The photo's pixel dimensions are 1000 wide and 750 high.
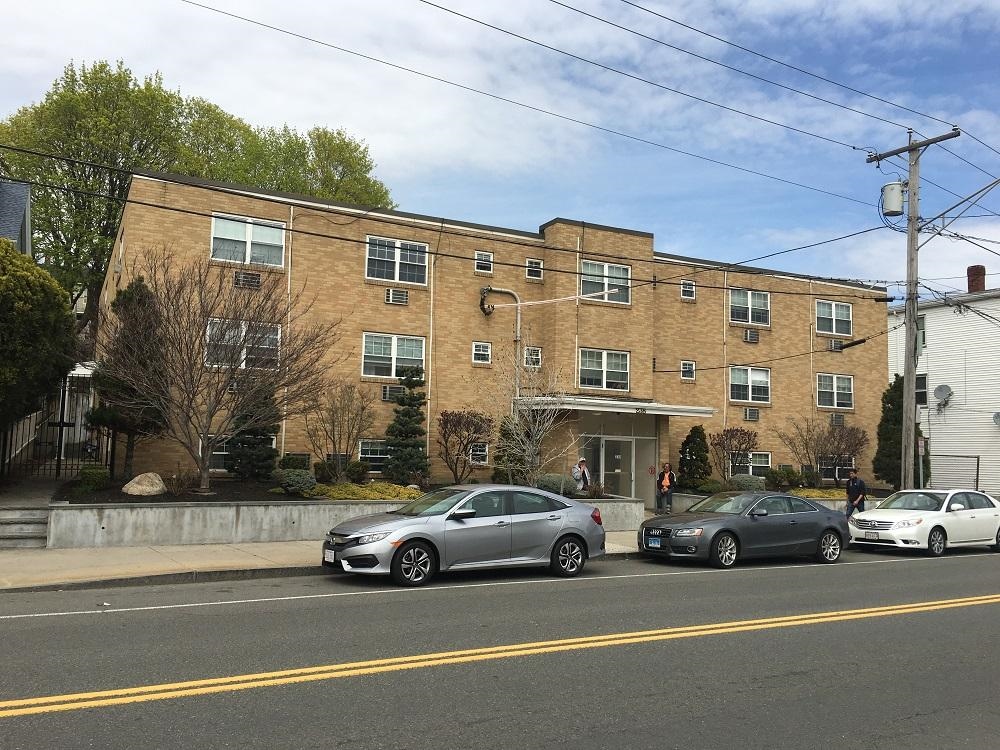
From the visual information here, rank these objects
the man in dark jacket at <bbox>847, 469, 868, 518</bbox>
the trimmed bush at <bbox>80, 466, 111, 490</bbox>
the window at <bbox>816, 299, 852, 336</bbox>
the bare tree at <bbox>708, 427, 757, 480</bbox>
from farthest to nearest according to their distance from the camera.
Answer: the window at <bbox>816, 299, 852, 336</bbox>
the bare tree at <bbox>708, 427, 757, 480</bbox>
the man in dark jacket at <bbox>847, 469, 868, 518</bbox>
the trimmed bush at <bbox>80, 466, 111, 490</bbox>

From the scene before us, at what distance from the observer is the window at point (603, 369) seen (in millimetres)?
24953

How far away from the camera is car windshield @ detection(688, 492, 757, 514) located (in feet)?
50.0

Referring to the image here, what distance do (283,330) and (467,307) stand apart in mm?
7757

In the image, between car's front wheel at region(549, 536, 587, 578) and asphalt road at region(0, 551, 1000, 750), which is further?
car's front wheel at region(549, 536, 587, 578)

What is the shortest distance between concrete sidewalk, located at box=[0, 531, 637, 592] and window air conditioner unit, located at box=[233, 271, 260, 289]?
5486 mm

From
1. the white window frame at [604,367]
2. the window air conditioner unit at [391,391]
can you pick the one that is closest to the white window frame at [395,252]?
the window air conditioner unit at [391,391]

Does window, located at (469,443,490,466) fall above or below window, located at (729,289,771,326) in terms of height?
below

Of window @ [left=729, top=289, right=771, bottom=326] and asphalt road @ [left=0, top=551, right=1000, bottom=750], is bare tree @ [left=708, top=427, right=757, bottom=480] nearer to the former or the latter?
window @ [left=729, top=289, right=771, bottom=326]

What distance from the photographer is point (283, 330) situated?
1733 centimetres

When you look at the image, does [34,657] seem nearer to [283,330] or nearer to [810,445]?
[283,330]

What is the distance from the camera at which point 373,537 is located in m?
11.4

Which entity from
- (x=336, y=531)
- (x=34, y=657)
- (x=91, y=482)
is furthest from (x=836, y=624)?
(x=91, y=482)

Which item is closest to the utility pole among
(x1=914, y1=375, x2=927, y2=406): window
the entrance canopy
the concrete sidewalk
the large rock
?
the entrance canopy

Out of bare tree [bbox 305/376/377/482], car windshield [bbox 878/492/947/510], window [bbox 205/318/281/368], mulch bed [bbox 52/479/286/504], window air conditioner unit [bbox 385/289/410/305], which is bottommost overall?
mulch bed [bbox 52/479/286/504]
